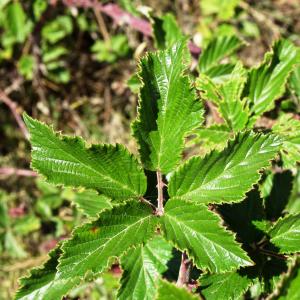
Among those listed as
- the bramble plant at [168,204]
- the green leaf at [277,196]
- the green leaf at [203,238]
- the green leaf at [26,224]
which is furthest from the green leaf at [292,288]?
the green leaf at [26,224]

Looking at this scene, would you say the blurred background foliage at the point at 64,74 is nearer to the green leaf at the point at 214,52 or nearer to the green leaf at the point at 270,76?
the green leaf at the point at 214,52

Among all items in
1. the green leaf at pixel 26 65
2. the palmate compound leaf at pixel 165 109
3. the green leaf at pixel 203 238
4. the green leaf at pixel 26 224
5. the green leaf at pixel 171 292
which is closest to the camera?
the green leaf at pixel 171 292

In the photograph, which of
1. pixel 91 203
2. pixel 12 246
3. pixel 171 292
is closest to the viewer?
pixel 171 292

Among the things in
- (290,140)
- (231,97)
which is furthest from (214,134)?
(290,140)

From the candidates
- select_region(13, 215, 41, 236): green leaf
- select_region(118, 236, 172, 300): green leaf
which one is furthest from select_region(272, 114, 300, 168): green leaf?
select_region(13, 215, 41, 236): green leaf

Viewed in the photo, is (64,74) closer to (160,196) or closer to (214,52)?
(214,52)

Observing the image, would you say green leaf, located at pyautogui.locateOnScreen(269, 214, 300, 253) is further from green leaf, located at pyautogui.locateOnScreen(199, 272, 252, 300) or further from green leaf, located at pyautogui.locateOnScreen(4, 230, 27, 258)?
green leaf, located at pyautogui.locateOnScreen(4, 230, 27, 258)
